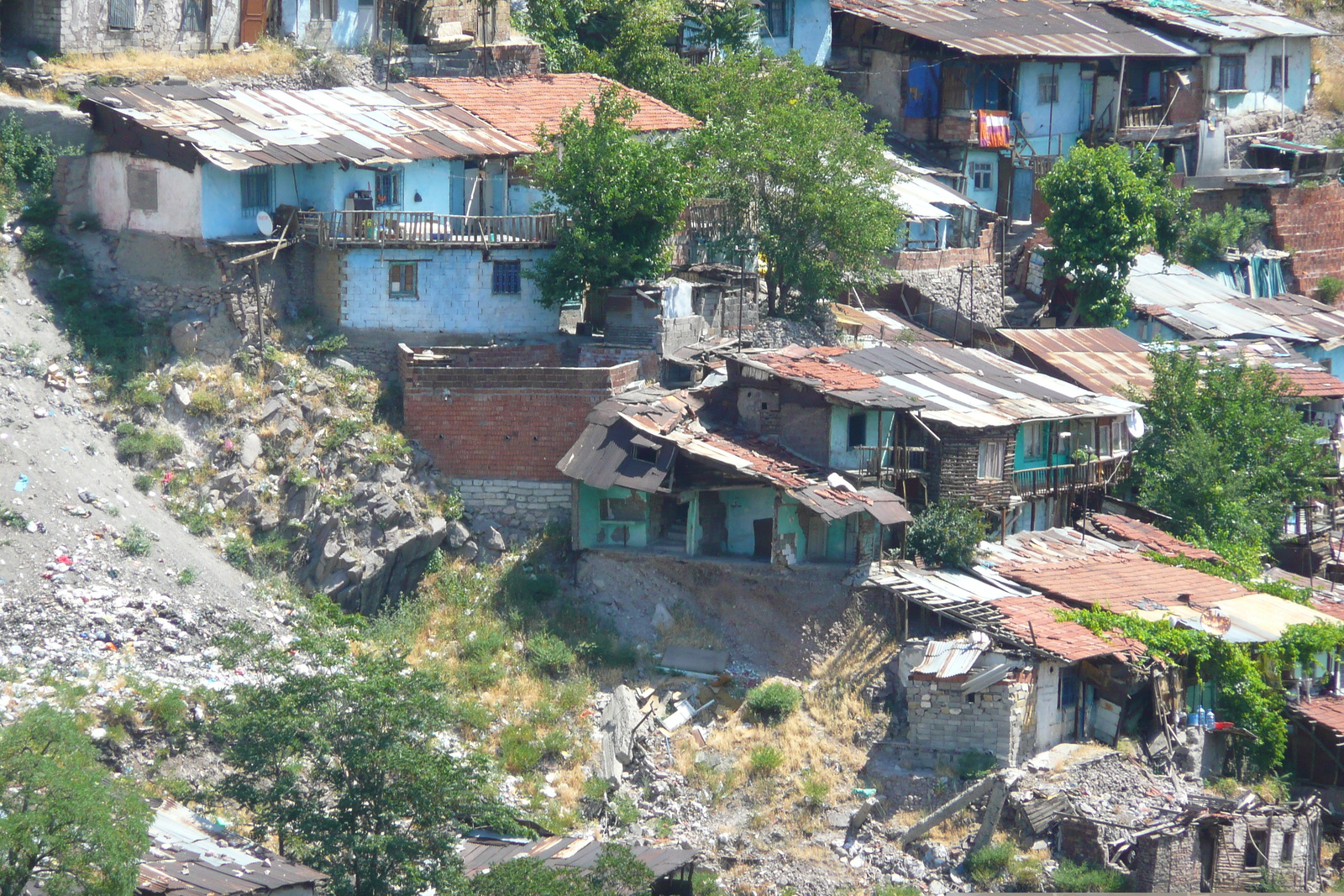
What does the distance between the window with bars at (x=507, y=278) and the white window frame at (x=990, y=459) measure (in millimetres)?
8960

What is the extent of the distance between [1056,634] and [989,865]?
4.16 metres

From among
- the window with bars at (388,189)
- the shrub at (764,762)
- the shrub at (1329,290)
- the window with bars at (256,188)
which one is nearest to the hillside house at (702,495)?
the shrub at (764,762)

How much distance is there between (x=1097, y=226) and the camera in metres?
44.6

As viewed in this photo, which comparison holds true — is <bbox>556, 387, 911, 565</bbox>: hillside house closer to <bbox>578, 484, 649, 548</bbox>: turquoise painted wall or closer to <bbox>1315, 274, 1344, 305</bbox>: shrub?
<bbox>578, 484, 649, 548</bbox>: turquoise painted wall

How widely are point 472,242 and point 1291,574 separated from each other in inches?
669

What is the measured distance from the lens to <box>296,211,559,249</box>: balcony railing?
36219 mm

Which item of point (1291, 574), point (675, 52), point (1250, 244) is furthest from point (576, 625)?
point (1250, 244)

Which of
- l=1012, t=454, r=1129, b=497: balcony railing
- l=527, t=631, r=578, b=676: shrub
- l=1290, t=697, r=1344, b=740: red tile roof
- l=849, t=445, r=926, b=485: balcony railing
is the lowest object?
l=1290, t=697, r=1344, b=740: red tile roof

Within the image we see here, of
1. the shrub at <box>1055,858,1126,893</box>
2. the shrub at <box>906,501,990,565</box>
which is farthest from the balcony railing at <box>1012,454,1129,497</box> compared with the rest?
the shrub at <box>1055,858,1126,893</box>

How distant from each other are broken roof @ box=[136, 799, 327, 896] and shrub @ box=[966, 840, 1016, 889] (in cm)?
985

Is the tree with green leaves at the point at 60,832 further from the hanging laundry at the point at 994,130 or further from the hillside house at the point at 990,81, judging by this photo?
the hanging laundry at the point at 994,130

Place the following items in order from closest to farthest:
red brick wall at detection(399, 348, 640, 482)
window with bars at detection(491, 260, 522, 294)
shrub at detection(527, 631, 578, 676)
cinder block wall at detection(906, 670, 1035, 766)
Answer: cinder block wall at detection(906, 670, 1035, 766), shrub at detection(527, 631, 578, 676), red brick wall at detection(399, 348, 640, 482), window with bars at detection(491, 260, 522, 294)

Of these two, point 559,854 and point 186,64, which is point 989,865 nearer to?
point 559,854

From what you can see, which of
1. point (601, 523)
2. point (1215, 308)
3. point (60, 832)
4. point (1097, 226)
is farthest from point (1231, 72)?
point (60, 832)
